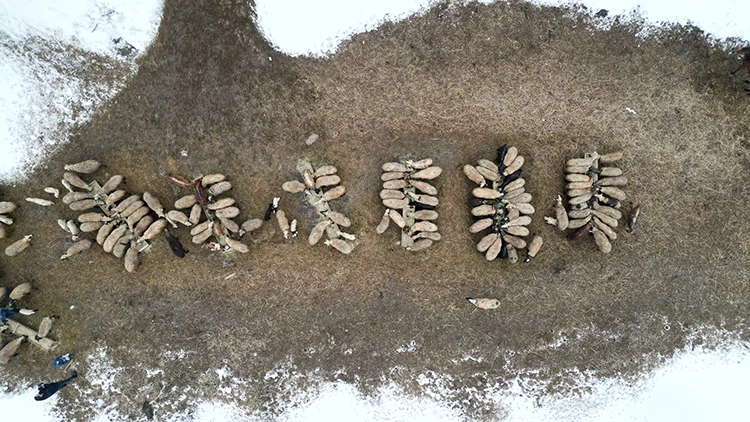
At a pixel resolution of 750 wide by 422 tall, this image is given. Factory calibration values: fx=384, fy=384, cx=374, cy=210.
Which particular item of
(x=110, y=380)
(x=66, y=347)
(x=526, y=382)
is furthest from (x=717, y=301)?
(x=66, y=347)

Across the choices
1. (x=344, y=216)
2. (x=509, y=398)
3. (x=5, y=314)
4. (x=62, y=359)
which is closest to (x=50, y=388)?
(x=62, y=359)

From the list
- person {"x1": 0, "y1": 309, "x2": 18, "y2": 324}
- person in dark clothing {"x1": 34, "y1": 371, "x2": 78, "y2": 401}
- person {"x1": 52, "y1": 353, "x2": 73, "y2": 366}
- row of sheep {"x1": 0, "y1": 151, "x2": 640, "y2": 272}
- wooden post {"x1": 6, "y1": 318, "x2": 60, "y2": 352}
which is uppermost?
row of sheep {"x1": 0, "y1": 151, "x2": 640, "y2": 272}

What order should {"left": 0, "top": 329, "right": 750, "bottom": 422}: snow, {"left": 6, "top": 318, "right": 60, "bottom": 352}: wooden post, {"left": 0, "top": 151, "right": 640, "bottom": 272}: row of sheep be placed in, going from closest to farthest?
{"left": 0, "top": 151, "right": 640, "bottom": 272}: row of sheep, {"left": 0, "top": 329, "right": 750, "bottom": 422}: snow, {"left": 6, "top": 318, "right": 60, "bottom": 352}: wooden post

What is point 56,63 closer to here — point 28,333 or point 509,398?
point 28,333

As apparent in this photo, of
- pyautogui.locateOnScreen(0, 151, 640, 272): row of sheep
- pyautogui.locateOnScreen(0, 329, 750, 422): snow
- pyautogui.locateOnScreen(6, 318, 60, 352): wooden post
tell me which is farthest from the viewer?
pyautogui.locateOnScreen(6, 318, 60, 352): wooden post

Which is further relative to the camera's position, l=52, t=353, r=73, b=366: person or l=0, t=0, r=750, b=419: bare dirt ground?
l=52, t=353, r=73, b=366: person

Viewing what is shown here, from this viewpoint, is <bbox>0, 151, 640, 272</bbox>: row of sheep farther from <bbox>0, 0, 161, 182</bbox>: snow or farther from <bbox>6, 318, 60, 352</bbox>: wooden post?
<bbox>6, 318, 60, 352</bbox>: wooden post

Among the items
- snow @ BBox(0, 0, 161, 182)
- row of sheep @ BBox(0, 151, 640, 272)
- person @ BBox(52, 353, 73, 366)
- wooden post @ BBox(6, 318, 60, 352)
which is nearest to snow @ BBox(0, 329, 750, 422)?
person @ BBox(52, 353, 73, 366)
